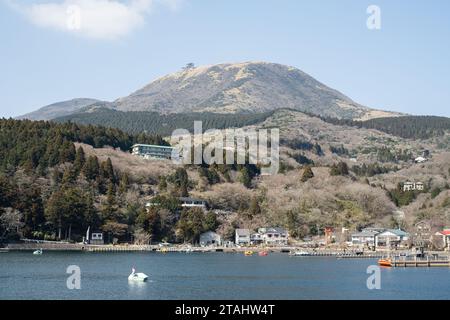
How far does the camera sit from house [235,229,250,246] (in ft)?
282

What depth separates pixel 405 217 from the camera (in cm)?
9200

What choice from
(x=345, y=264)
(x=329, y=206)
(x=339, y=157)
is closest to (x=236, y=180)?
(x=329, y=206)

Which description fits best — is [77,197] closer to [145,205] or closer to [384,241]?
[145,205]

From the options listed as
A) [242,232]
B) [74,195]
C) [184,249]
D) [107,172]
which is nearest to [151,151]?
[107,172]

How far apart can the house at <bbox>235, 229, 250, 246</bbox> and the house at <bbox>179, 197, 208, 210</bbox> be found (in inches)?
218

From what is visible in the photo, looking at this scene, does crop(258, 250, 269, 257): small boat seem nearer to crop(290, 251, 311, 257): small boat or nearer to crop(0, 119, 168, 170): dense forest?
crop(290, 251, 311, 257): small boat

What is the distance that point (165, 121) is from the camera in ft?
557

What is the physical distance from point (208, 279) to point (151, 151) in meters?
66.2

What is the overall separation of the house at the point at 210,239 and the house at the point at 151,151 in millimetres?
25678

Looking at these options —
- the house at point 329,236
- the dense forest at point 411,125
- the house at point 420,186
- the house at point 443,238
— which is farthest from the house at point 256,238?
the dense forest at point 411,125

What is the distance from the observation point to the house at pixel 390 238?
3263 inches

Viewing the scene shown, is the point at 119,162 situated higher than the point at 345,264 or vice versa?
the point at 119,162

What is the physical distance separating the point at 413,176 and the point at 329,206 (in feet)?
111
